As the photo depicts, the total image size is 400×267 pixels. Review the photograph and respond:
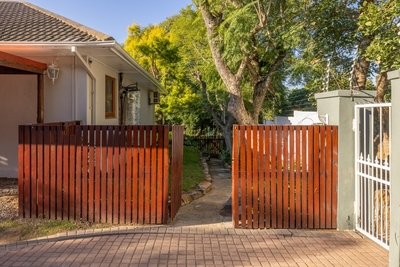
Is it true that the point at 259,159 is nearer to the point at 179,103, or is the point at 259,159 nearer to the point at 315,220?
the point at 315,220

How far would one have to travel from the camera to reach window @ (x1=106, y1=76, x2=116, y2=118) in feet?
32.6

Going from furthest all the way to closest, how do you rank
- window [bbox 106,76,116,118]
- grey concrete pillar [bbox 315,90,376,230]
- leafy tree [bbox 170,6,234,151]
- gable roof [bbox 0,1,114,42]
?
leafy tree [bbox 170,6,234,151]
window [bbox 106,76,116,118]
gable roof [bbox 0,1,114,42]
grey concrete pillar [bbox 315,90,376,230]

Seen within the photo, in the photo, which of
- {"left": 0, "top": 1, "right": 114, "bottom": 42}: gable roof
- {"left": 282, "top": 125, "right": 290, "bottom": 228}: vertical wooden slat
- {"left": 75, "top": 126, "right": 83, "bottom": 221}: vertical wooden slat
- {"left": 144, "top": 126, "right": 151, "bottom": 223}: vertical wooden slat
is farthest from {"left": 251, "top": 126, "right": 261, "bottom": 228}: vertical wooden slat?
{"left": 0, "top": 1, "right": 114, "bottom": 42}: gable roof

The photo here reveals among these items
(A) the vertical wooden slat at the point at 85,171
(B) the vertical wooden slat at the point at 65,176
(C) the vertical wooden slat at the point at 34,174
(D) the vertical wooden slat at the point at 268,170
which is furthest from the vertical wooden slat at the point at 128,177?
(D) the vertical wooden slat at the point at 268,170

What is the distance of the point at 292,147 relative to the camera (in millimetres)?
5504

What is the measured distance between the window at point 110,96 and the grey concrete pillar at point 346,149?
21.8 ft

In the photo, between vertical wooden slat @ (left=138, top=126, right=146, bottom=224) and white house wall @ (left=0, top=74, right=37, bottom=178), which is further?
white house wall @ (left=0, top=74, right=37, bottom=178)

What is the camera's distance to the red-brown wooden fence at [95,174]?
18.2 feet

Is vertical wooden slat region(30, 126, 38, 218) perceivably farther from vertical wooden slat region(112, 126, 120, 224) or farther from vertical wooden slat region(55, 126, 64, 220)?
vertical wooden slat region(112, 126, 120, 224)

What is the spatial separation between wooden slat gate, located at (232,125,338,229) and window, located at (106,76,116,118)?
5.66 metres

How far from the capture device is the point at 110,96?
33.7 feet

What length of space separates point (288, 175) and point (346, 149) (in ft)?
3.34

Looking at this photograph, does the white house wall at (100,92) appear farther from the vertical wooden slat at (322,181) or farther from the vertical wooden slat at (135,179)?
the vertical wooden slat at (322,181)

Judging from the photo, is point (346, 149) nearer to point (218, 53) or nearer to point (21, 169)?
point (21, 169)
